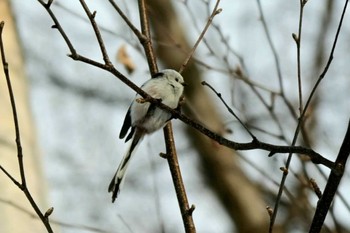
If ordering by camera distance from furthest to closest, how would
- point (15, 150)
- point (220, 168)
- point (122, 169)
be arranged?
point (220, 168) < point (15, 150) < point (122, 169)

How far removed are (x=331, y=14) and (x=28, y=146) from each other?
2.31 meters

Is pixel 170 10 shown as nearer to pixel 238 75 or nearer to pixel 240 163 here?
pixel 240 163

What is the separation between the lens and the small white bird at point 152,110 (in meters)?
1.02

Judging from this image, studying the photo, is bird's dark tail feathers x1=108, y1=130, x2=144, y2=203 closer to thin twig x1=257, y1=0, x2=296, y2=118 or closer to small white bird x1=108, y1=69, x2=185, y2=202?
small white bird x1=108, y1=69, x2=185, y2=202

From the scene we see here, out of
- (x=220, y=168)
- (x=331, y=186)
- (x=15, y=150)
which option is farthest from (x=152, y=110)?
(x=220, y=168)

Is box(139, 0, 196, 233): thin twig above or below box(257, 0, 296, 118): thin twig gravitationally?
below

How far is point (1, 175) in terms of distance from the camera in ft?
4.25

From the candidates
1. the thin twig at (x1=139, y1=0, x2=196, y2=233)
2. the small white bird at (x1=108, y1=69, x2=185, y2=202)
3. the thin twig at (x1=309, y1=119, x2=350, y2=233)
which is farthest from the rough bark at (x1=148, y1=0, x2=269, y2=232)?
the thin twig at (x1=309, y1=119, x2=350, y2=233)

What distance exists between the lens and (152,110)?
1.04m

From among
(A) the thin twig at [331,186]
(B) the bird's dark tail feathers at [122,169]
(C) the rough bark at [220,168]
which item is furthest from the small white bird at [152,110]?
(C) the rough bark at [220,168]

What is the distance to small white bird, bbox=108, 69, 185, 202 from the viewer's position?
1024 millimetres

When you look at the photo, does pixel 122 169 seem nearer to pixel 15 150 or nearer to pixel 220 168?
pixel 15 150

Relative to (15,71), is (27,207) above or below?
below

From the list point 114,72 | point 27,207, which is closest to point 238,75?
point 27,207
